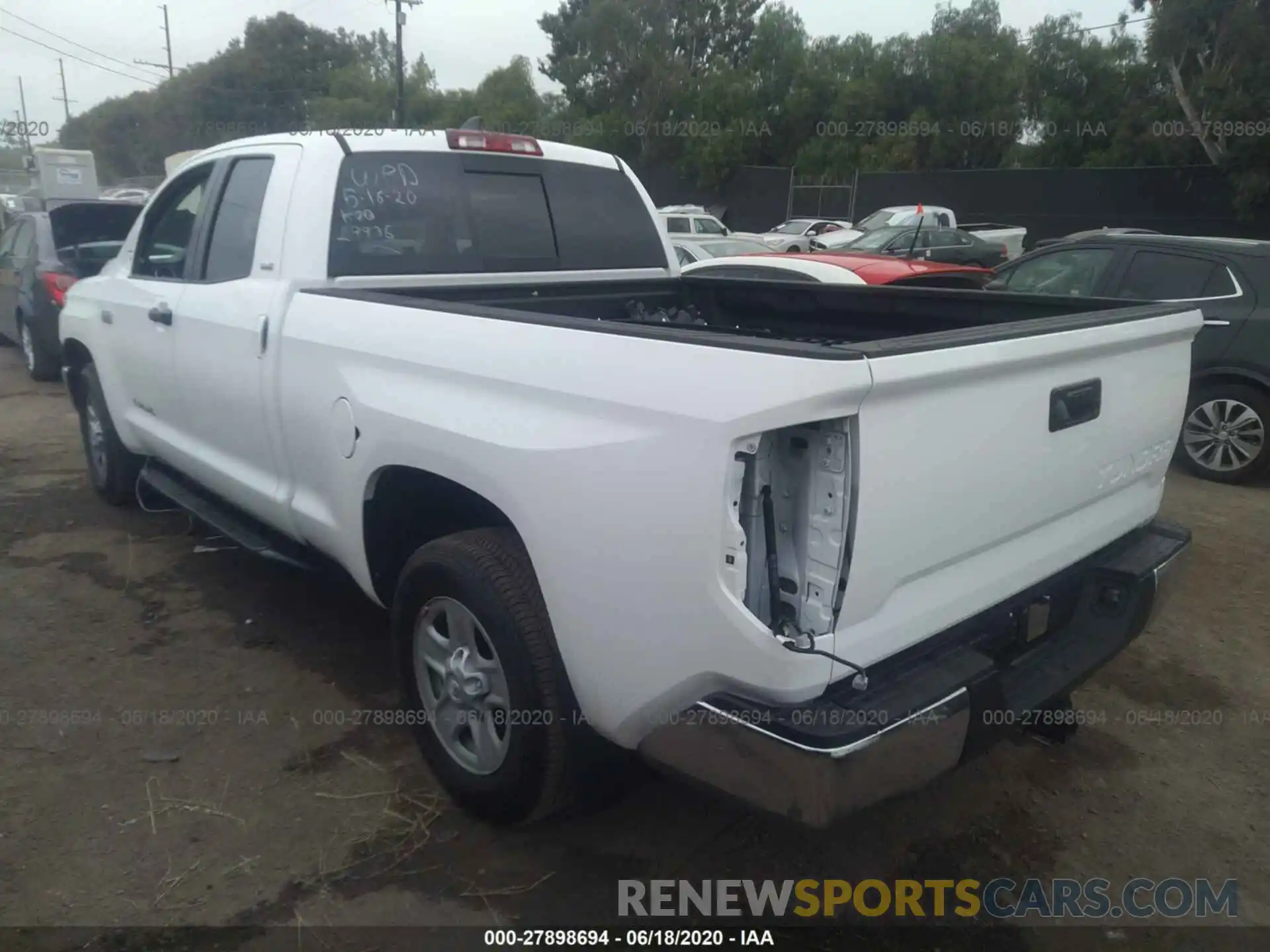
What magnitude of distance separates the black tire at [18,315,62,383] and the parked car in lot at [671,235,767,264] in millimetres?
7345

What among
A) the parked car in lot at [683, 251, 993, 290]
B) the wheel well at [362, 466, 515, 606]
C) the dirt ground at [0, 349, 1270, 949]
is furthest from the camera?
the parked car in lot at [683, 251, 993, 290]

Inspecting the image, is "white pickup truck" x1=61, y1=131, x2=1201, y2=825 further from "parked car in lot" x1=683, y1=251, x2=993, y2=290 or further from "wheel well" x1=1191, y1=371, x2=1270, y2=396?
"wheel well" x1=1191, y1=371, x2=1270, y2=396

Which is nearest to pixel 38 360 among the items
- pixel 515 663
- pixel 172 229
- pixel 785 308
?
pixel 172 229

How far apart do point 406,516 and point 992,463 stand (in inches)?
70.2

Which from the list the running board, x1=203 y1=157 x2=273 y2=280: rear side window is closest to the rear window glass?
x1=203 y1=157 x2=273 y2=280: rear side window

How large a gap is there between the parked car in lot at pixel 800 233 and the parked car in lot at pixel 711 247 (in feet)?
13.7

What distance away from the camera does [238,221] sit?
398 centimetres

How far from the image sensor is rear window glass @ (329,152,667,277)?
3.73m

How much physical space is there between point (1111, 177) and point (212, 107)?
49.0m

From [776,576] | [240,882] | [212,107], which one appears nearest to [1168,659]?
[776,576]

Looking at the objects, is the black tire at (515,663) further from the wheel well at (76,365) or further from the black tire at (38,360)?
the black tire at (38,360)

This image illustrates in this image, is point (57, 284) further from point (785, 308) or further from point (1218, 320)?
point (1218, 320)

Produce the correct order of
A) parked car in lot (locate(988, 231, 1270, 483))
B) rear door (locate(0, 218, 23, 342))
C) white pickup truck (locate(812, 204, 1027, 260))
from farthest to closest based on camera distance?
white pickup truck (locate(812, 204, 1027, 260)), rear door (locate(0, 218, 23, 342)), parked car in lot (locate(988, 231, 1270, 483))

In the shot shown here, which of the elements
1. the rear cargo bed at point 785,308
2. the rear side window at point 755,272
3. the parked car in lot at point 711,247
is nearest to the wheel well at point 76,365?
the rear cargo bed at point 785,308
